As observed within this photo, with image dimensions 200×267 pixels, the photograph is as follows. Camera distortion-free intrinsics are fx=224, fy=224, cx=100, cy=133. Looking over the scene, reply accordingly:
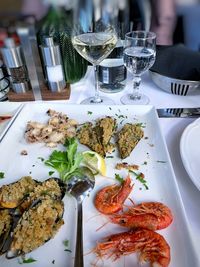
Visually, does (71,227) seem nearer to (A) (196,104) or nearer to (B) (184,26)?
(B) (184,26)

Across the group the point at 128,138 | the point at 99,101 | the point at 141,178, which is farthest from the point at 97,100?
the point at 141,178

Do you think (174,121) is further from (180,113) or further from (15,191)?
(15,191)

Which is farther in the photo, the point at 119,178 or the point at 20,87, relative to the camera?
the point at 20,87

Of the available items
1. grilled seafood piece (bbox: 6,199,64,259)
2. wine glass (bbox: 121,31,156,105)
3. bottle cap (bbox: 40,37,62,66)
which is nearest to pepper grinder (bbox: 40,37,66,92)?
bottle cap (bbox: 40,37,62,66)

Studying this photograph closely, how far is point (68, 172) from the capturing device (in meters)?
0.47

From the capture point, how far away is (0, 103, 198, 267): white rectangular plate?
0.34 metres

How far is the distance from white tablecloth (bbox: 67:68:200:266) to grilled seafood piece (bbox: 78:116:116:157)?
0.46 feet

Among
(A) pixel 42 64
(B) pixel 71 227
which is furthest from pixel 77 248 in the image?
(A) pixel 42 64

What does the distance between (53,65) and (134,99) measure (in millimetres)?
275

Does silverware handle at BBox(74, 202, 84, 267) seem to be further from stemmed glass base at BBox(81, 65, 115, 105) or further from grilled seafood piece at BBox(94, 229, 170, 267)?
stemmed glass base at BBox(81, 65, 115, 105)

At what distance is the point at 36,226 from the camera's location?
36 centimetres

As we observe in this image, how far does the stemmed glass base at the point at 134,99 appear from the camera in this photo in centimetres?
71

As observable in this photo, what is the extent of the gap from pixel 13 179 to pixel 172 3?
0.44 metres

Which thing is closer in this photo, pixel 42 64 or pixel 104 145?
pixel 104 145
